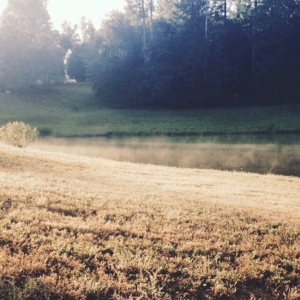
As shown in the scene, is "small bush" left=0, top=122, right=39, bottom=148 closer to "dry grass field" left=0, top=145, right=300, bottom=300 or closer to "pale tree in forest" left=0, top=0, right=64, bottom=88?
"dry grass field" left=0, top=145, right=300, bottom=300

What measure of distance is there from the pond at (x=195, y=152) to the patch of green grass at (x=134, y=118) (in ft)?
14.6

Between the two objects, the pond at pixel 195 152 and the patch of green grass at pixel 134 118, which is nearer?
the pond at pixel 195 152

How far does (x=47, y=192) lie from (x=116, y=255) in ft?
13.8

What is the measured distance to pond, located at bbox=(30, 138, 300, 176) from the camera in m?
25.1

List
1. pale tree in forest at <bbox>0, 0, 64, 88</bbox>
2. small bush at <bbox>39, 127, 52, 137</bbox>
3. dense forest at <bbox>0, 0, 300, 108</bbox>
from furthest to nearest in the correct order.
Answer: pale tree in forest at <bbox>0, 0, 64, 88</bbox>
dense forest at <bbox>0, 0, 300, 108</bbox>
small bush at <bbox>39, 127, 52, 137</bbox>

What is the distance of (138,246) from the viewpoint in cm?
643

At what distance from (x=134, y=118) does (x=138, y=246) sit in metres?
43.8

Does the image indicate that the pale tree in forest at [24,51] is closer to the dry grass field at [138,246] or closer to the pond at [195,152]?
the pond at [195,152]

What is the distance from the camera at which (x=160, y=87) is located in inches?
2242

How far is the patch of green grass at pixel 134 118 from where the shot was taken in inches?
1636

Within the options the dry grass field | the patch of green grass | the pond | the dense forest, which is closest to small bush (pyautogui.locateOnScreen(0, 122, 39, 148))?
the pond

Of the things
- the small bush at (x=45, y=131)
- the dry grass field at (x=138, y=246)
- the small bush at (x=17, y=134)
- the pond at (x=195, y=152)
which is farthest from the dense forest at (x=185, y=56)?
the dry grass field at (x=138, y=246)

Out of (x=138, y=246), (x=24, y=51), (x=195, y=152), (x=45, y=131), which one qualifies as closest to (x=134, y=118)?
(x=45, y=131)

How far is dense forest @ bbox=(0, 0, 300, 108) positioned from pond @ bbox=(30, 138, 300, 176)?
22253 mm
